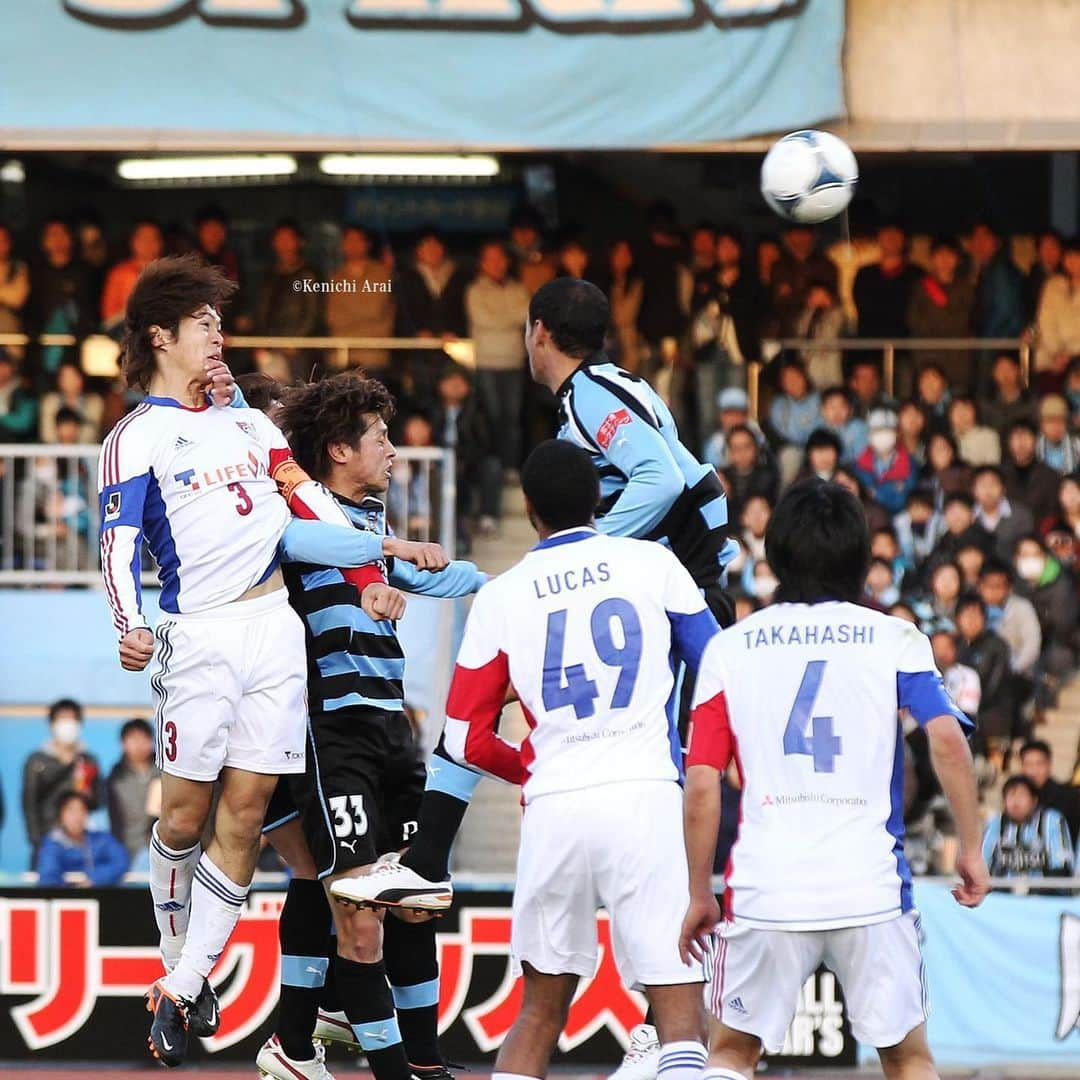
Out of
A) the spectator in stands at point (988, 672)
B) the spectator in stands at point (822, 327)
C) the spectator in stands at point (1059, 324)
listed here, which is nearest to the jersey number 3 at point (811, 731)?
the spectator in stands at point (988, 672)

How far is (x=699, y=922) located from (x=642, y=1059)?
6.01 ft

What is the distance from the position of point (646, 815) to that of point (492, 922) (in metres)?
4.99

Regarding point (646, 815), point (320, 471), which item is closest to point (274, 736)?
point (320, 471)

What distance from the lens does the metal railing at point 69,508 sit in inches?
551

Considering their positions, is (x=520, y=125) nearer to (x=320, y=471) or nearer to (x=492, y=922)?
(x=492, y=922)

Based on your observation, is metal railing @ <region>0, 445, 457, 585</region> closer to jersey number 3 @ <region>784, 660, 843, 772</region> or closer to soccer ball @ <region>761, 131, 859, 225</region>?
soccer ball @ <region>761, 131, 859, 225</region>

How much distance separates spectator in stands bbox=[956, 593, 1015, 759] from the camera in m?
13.6

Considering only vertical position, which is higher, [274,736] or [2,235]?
[2,235]

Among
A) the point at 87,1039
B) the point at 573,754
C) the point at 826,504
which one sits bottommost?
the point at 87,1039

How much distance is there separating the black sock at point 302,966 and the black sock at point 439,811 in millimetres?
865

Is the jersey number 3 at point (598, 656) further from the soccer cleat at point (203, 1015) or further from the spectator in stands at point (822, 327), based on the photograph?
the spectator in stands at point (822, 327)

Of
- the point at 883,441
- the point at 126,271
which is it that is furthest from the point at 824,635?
the point at 126,271

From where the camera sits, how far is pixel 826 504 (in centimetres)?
590

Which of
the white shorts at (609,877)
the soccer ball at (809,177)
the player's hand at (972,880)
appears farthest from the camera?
the soccer ball at (809,177)
